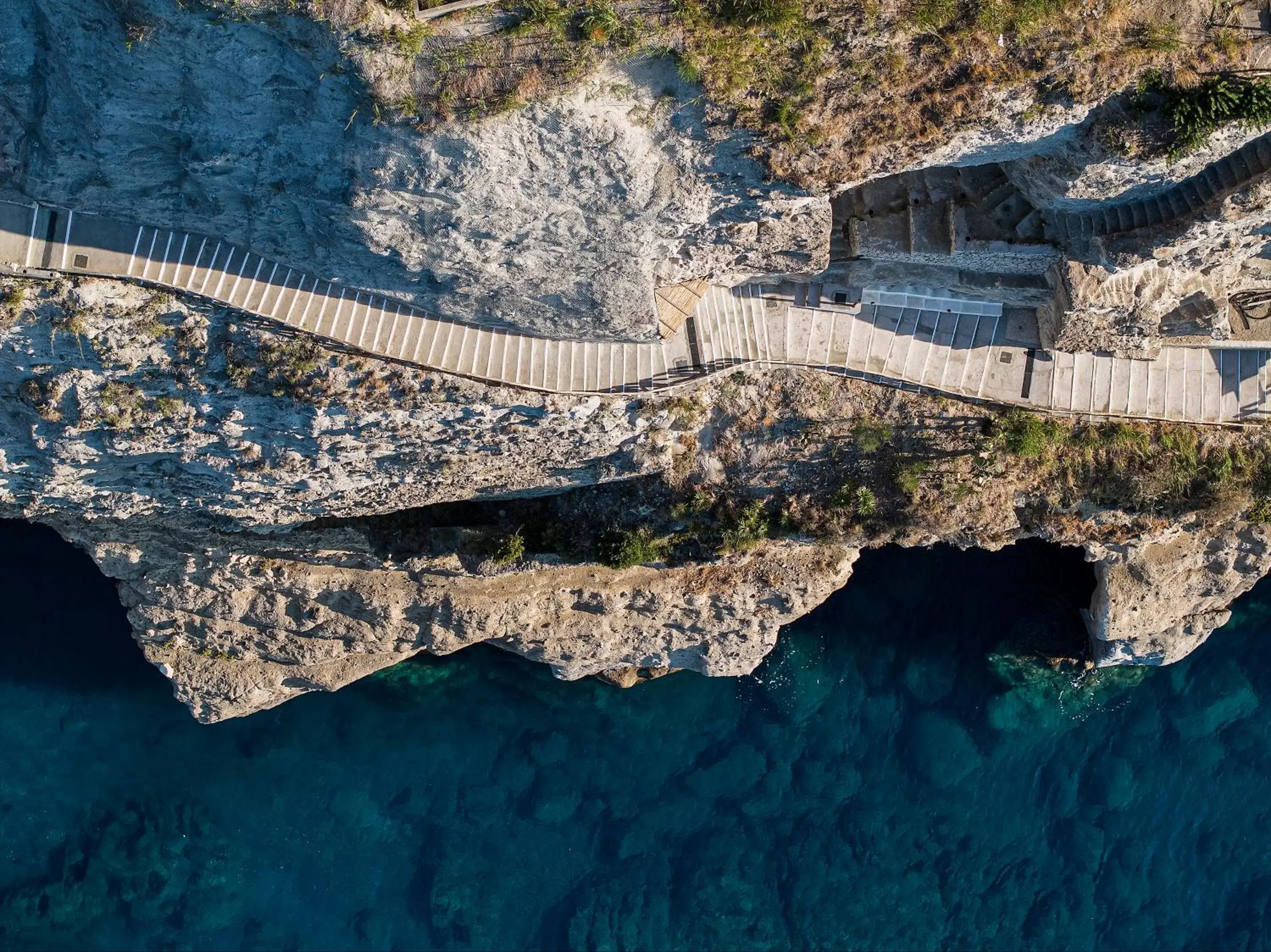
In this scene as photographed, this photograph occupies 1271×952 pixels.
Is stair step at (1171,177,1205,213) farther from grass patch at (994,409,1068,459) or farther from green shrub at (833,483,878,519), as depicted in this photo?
green shrub at (833,483,878,519)

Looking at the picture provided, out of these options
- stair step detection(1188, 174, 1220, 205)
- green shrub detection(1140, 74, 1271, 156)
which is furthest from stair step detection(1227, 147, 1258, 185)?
green shrub detection(1140, 74, 1271, 156)

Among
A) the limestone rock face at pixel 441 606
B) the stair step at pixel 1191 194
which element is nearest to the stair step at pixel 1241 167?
the stair step at pixel 1191 194

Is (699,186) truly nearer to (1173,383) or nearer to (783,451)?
(783,451)

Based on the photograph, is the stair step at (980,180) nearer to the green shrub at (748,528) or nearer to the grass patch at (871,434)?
the grass patch at (871,434)

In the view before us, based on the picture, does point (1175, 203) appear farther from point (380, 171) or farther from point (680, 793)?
point (680, 793)

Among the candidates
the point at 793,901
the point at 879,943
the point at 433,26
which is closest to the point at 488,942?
the point at 793,901

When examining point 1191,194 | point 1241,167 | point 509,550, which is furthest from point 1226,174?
point 509,550
